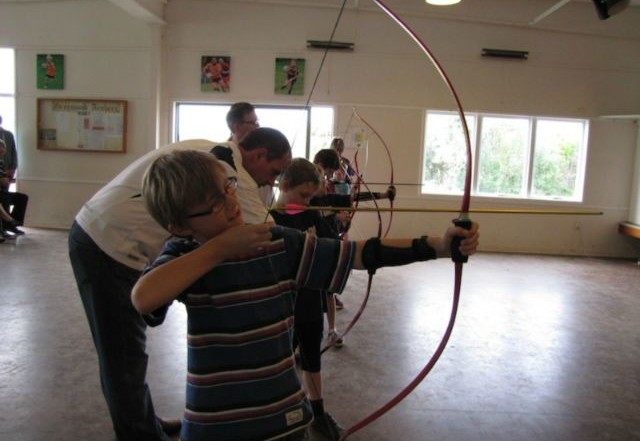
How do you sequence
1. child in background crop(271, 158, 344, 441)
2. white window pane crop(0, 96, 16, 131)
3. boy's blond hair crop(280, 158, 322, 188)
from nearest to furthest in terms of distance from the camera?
child in background crop(271, 158, 344, 441) → boy's blond hair crop(280, 158, 322, 188) → white window pane crop(0, 96, 16, 131)

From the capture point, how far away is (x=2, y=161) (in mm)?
6117

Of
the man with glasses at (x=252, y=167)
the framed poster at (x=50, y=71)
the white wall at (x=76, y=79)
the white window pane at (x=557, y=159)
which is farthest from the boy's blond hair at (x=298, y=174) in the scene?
the framed poster at (x=50, y=71)

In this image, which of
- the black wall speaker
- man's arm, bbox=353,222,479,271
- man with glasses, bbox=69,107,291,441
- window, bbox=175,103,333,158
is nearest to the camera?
man's arm, bbox=353,222,479,271

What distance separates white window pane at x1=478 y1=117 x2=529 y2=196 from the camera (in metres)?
6.70

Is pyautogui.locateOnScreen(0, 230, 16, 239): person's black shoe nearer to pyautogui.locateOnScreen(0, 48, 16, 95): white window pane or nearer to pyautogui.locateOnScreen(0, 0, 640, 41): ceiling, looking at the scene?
pyautogui.locateOnScreen(0, 48, 16, 95): white window pane

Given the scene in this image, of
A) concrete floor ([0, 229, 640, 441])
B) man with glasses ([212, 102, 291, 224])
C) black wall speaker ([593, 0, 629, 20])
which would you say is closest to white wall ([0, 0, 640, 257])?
concrete floor ([0, 229, 640, 441])

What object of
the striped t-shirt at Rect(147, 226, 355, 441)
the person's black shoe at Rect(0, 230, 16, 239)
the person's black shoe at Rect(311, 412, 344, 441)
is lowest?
the person's black shoe at Rect(311, 412, 344, 441)

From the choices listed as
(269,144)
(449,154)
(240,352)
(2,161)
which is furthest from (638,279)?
(2,161)

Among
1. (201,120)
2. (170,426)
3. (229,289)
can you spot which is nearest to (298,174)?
(170,426)

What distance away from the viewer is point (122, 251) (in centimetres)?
161

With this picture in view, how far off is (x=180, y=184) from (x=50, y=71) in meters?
6.95

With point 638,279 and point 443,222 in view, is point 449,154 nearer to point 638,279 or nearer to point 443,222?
point 443,222

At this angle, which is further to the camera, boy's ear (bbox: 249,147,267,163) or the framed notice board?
the framed notice board

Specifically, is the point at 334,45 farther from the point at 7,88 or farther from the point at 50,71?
the point at 7,88
